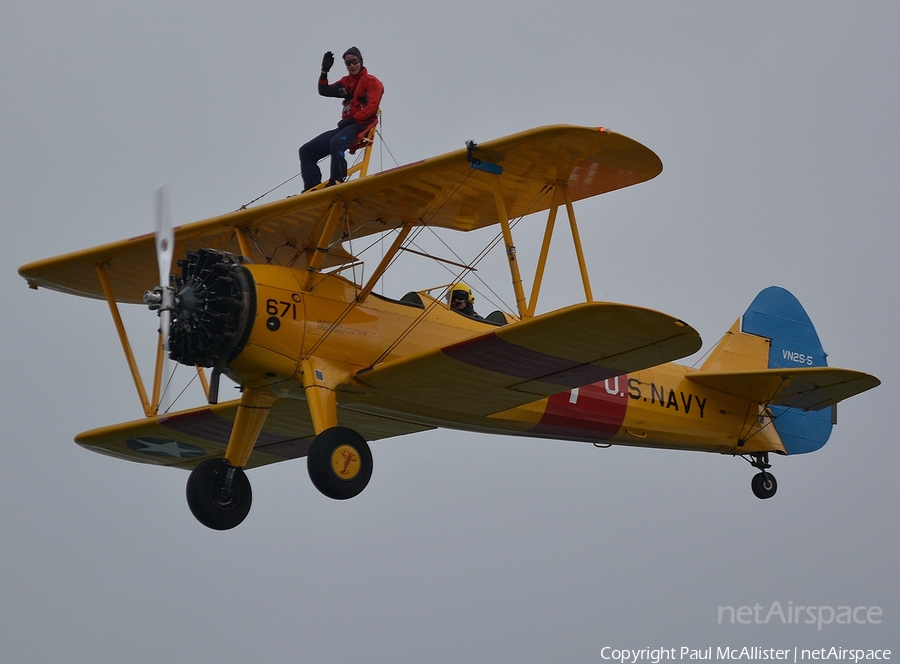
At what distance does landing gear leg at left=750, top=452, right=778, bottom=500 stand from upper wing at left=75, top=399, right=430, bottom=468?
12.4ft

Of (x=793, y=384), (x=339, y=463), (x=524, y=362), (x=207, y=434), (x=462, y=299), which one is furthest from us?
(x=207, y=434)

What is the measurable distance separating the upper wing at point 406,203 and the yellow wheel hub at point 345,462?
2.09m

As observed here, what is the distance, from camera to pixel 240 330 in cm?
1125

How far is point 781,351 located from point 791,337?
9.0 inches

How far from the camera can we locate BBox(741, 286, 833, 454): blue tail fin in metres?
15.6

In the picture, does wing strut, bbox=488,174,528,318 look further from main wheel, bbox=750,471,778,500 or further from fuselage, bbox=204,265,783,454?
main wheel, bbox=750,471,778,500

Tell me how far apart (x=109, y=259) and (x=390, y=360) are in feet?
10.2

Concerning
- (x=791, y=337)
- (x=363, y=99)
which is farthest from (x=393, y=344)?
(x=791, y=337)

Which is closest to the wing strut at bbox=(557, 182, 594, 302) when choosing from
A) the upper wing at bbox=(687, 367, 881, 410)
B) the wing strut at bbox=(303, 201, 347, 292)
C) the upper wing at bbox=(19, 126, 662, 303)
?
the upper wing at bbox=(19, 126, 662, 303)

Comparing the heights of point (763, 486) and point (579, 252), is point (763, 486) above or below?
below

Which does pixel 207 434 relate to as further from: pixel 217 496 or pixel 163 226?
pixel 163 226

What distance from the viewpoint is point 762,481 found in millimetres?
14867

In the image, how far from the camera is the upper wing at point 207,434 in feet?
44.5

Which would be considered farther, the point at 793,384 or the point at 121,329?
the point at 793,384
